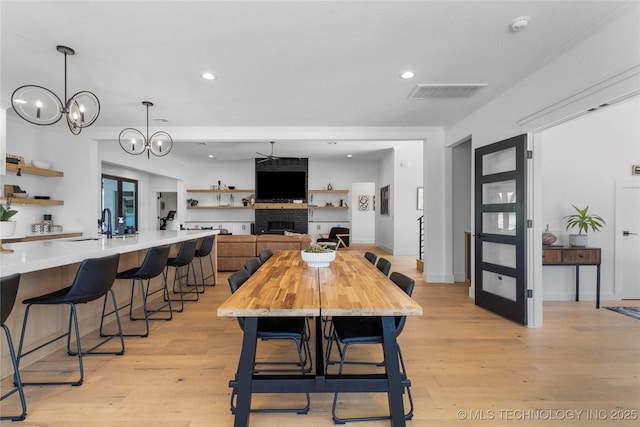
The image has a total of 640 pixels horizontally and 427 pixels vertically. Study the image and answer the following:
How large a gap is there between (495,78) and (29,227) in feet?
22.5

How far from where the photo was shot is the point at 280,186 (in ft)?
30.9

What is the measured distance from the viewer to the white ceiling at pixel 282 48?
7.11 feet

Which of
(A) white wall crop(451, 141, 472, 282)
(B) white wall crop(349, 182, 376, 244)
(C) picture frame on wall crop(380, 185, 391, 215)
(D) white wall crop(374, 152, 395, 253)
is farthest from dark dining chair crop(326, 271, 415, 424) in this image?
(B) white wall crop(349, 182, 376, 244)

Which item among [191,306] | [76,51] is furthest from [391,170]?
[76,51]

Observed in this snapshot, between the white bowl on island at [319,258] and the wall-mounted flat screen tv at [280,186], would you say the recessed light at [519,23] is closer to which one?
the white bowl on island at [319,258]

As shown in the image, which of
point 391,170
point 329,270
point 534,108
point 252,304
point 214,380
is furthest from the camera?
point 391,170

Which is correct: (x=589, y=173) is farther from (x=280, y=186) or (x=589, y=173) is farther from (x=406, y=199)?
(x=280, y=186)

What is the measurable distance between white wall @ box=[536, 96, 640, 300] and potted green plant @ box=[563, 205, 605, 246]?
0.36ft

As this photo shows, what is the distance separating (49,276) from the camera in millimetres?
2441

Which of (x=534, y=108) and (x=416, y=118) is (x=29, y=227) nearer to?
(x=416, y=118)

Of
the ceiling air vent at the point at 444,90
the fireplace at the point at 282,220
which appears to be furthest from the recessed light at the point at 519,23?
the fireplace at the point at 282,220

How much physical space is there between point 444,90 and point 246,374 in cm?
347

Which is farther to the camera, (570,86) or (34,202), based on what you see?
(34,202)

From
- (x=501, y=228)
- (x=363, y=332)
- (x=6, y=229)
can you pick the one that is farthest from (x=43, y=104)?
(x=501, y=228)
